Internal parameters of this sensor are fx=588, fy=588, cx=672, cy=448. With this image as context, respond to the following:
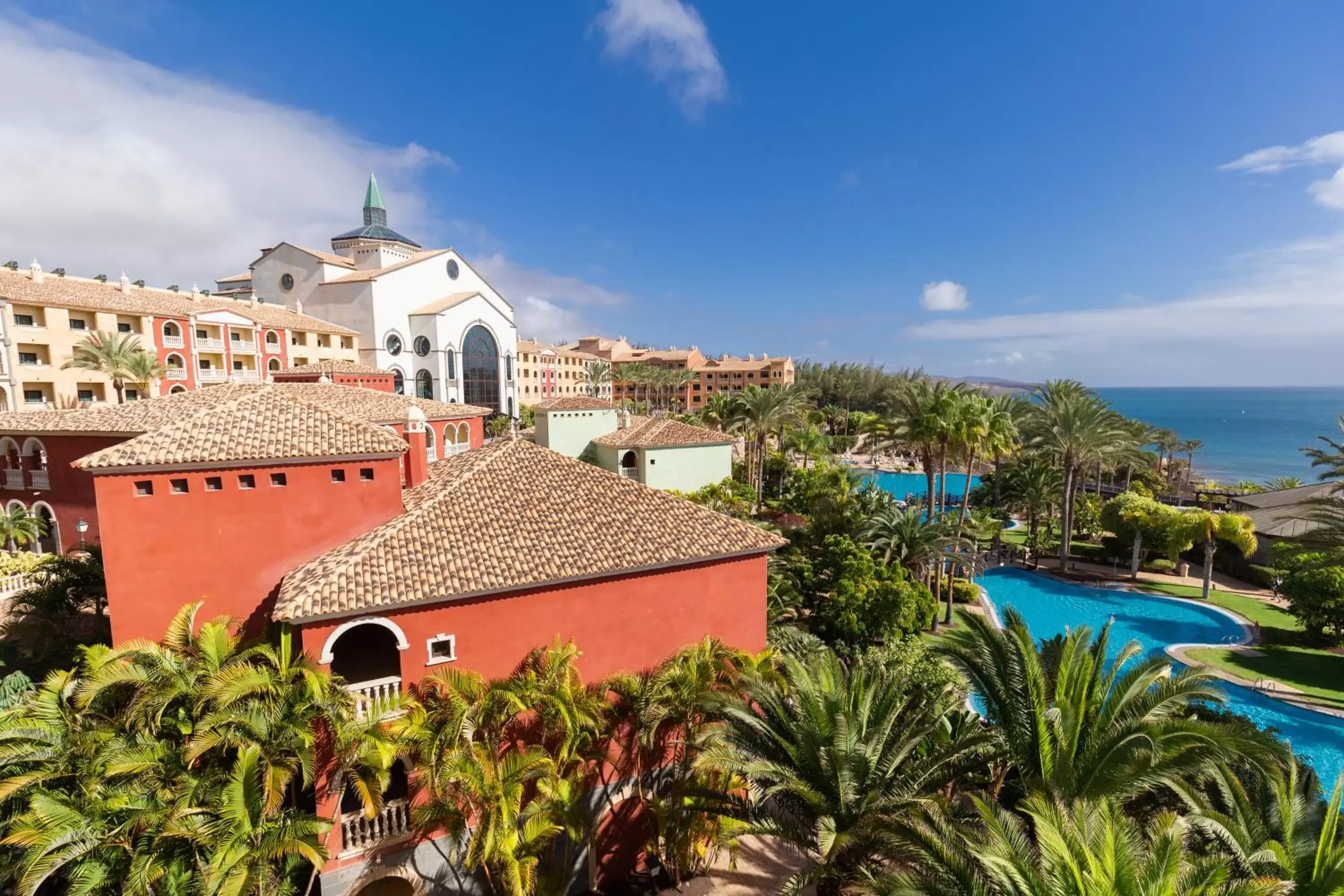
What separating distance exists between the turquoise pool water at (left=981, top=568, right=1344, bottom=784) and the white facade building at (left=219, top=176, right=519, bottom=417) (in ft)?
180

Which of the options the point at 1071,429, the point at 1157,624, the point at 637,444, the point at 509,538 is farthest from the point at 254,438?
the point at 1071,429

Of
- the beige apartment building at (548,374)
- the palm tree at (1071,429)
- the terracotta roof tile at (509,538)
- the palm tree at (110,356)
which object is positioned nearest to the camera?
the terracotta roof tile at (509,538)

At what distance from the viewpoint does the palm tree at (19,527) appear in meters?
21.0

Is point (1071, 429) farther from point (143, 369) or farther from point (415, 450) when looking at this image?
point (143, 369)

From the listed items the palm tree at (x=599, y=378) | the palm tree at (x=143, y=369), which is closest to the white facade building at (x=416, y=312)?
the palm tree at (x=599, y=378)

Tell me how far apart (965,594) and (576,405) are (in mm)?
23834

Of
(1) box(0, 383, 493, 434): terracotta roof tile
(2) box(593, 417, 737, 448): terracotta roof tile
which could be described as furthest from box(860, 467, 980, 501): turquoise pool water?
(1) box(0, 383, 493, 434): terracotta roof tile

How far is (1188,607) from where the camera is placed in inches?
1168

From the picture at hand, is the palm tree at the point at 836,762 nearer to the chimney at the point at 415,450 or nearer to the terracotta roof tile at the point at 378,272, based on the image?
the chimney at the point at 415,450

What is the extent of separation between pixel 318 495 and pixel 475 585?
4.59 meters

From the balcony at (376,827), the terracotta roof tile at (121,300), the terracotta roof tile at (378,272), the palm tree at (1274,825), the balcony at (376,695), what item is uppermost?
the terracotta roof tile at (378,272)

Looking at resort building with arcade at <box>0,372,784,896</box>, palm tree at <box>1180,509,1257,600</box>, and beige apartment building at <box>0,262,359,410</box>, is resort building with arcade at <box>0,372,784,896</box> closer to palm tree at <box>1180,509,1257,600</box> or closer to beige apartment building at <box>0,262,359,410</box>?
beige apartment building at <box>0,262,359,410</box>

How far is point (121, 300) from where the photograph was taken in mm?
44125

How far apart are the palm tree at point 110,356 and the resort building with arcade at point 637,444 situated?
2708cm
